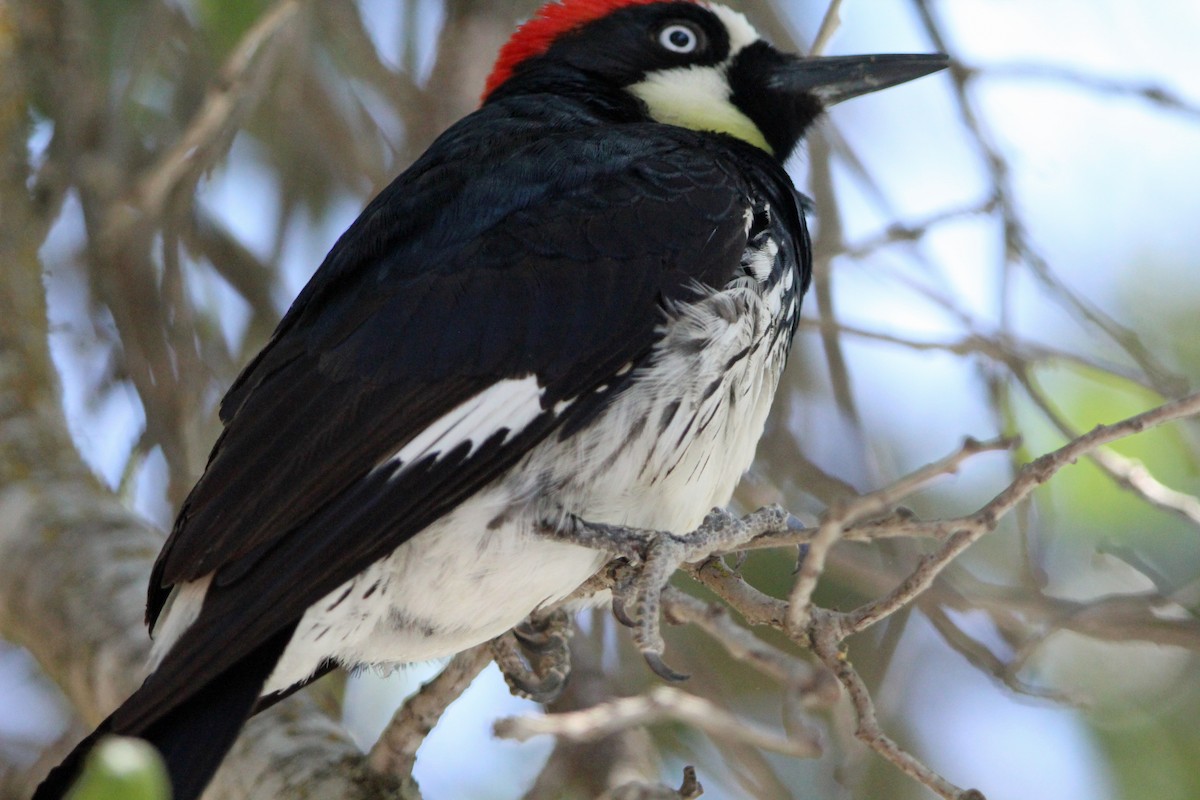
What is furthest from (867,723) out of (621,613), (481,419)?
(481,419)

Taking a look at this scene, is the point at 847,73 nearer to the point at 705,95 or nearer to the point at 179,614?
the point at 705,95

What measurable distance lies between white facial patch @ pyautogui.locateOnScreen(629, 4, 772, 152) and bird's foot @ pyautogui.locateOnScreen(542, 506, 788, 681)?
1.07m

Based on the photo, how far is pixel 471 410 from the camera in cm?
212

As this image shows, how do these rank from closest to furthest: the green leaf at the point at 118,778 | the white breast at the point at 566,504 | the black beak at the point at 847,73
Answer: the green leaf at the point at 118,778 < the white breast at the point at 566,504 < the black beak at the point at 847,73

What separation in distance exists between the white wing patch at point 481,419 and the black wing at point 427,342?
0.01 m

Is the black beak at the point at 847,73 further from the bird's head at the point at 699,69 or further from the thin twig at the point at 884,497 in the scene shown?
the thin twig at the point at 884,497

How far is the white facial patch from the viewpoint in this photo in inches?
116

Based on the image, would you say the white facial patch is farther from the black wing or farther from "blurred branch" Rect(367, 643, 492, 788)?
"blurred branch" Rect(367, 643, 492, 788)

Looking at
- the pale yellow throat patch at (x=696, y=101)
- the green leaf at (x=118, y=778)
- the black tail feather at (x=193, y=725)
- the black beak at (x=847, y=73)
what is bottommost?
the black tail feather at (x=193, y=725)

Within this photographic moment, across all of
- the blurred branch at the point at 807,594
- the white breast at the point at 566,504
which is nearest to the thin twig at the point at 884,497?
the blurred branch at the point at 807,594

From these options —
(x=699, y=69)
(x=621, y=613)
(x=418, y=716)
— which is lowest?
(x=418, y=716)

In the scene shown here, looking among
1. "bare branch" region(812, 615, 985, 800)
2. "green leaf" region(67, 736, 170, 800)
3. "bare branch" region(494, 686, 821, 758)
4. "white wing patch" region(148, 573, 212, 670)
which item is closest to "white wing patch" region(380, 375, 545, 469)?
"white wing patch" region(148, 573, 212, 670)

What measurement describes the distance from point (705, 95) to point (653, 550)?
4.15 feet

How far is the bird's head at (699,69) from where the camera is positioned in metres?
2.96
